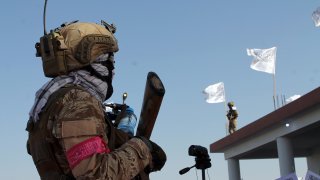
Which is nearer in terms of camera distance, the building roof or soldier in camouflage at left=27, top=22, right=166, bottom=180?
soldier in camouflage at left=27, top=22, right=166, bottom=180

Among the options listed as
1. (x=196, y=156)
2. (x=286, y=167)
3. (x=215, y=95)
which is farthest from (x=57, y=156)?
(x=215, y=95)

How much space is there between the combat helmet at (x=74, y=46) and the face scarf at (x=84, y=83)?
39mm

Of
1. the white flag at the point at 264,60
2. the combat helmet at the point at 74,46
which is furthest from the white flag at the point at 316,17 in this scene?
the combat helmet at the point at 74,46

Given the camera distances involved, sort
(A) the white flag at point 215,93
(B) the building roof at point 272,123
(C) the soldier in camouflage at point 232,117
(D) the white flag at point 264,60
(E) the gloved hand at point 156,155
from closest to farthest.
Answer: (E) the gloved hand at point 156,155 → (B) the building roof at point 272,123 → (C) the soldier in camouflage at point 232,117 → (D) the white flag at point 264,60 → (A) the white flag at point 215,93

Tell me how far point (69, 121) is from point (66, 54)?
0.53 meters

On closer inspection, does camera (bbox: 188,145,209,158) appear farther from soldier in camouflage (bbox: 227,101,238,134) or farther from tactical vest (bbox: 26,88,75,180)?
soldier in camouflage (bbox: 227,101,238,134)

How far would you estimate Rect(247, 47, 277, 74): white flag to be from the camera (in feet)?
69.4

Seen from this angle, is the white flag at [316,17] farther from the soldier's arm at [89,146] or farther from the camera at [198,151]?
the soldier's arm at [89,146]

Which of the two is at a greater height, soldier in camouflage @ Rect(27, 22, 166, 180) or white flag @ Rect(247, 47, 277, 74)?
white flag @ Rect(247, 47, 277, 74)

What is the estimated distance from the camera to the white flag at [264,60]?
21156mm

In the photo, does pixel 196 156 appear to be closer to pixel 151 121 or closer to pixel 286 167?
pixel 151 121

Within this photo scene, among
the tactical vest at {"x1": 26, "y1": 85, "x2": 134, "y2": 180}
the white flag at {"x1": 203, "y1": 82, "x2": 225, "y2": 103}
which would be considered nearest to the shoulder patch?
the tactical vest at {"x1": 26, "y1": 85, "x2": 134, "y2": 180}

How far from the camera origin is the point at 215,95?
2384cm

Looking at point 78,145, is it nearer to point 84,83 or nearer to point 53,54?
point 84,83
